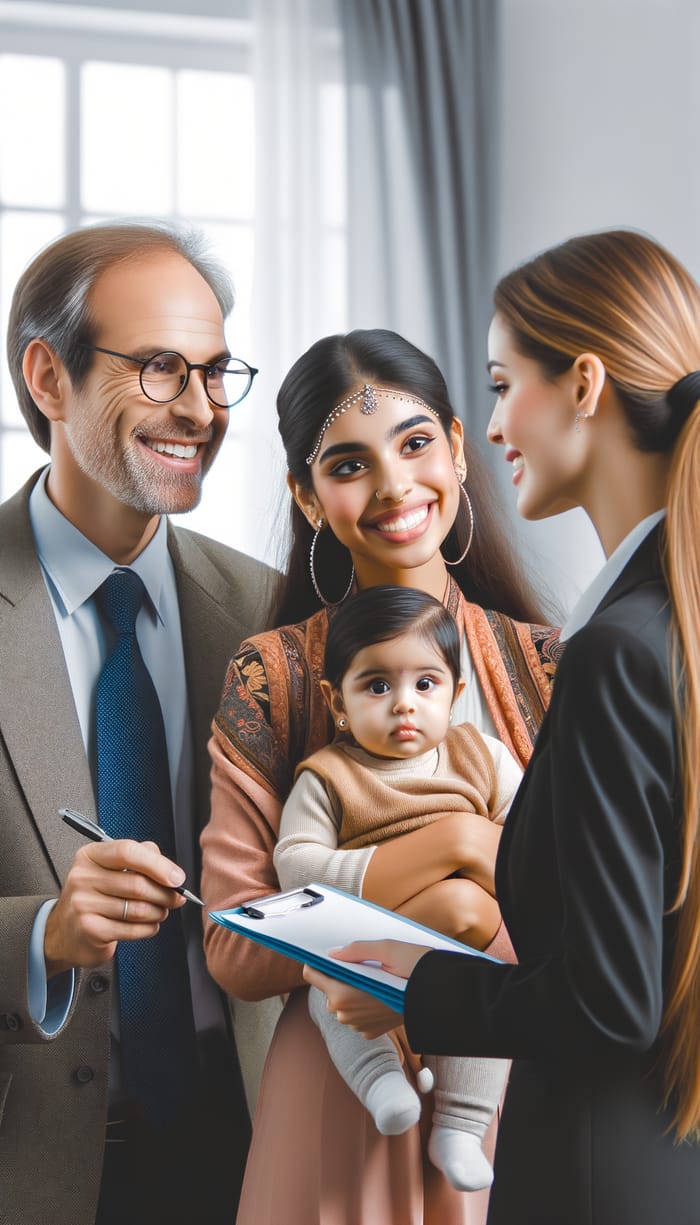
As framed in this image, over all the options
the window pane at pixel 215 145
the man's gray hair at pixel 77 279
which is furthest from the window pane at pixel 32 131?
the man's gray hair at pixel 77 279

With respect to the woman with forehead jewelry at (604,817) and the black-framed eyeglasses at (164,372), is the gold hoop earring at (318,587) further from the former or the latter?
the woman with forehead jewelry at (604,817)

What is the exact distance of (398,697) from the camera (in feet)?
4.56

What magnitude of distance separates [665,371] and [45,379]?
3.12 feet

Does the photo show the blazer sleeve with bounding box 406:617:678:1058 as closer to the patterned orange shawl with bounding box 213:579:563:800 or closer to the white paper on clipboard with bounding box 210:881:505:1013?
the white paper on clipboard with bounding box 210:881:505:1013

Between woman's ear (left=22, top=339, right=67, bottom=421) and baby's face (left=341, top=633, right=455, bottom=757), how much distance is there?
63cm

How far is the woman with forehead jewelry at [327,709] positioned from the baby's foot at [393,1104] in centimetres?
5

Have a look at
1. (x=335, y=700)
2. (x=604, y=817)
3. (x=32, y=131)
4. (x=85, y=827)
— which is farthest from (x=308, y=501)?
(x=32, y=131)

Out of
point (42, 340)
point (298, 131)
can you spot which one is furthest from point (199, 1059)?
point (298, 131)

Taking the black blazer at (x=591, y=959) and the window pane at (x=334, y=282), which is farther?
the window pane at (x=334, y=282)

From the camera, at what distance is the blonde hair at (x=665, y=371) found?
97 cm

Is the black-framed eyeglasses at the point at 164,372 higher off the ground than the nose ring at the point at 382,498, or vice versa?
the black-framed eyeglasses at the point at 164,372

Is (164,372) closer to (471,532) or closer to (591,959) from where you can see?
(471,532)

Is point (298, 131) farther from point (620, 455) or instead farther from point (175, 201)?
point (620, 455)

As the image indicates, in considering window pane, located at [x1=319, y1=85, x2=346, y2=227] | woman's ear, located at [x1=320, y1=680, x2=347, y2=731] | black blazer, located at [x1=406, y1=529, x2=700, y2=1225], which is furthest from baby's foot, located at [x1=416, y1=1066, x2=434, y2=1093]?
window pane, located at [x1=319, y1=85, x2=346, y2=227]
